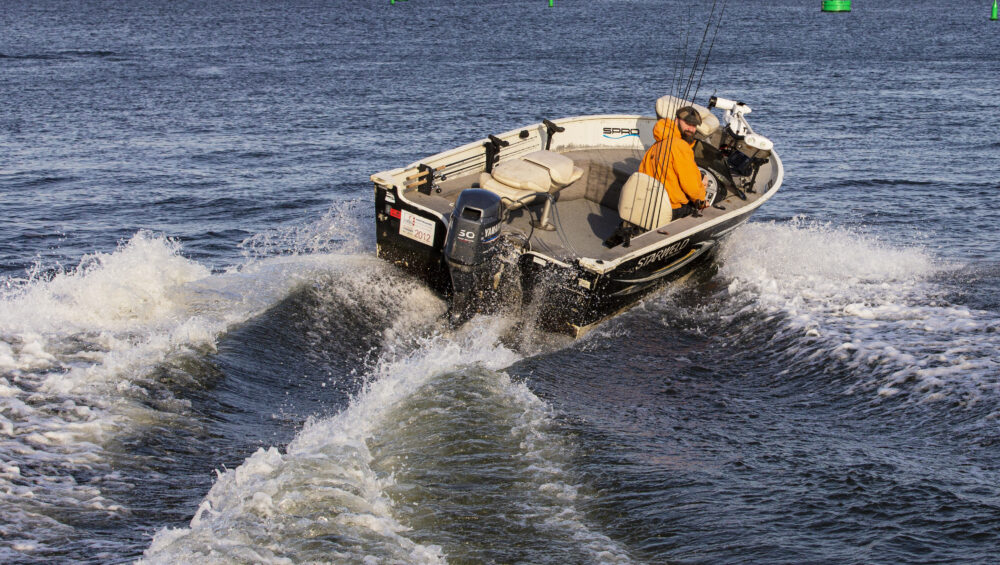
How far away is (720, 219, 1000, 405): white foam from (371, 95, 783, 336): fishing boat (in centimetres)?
75

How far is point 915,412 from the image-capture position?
6.60 meters

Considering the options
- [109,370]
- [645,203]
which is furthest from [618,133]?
[109,370]

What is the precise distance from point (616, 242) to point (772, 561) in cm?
512

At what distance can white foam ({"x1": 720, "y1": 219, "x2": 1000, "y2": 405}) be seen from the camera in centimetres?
720

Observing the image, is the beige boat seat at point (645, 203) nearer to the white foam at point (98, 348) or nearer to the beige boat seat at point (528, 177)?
the beige boat seat at point (528, 177)

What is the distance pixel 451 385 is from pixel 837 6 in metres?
55.9

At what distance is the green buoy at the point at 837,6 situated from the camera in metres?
55.2

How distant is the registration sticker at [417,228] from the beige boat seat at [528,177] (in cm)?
83

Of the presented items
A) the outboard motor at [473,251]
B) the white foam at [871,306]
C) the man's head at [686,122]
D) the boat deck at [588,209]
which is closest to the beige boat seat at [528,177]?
the boat deck at [588,209]

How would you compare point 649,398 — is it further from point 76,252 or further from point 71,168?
point 71,168

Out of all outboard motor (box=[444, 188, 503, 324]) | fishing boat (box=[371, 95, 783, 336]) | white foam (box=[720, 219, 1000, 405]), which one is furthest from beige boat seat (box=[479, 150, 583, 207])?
white foam (box=[720, 219, 1000, 405])

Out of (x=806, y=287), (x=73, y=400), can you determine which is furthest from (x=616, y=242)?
(x=73, y=400)

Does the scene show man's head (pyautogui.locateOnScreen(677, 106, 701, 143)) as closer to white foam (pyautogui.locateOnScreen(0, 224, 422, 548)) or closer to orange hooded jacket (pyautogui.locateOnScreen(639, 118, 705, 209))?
orange hooded jacket (pyautogui.locateOnScreen(639, 118, 705, 209))

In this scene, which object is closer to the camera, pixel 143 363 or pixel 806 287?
pixel 143 363
